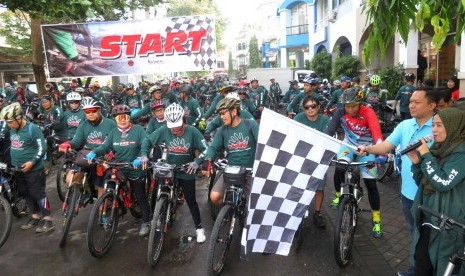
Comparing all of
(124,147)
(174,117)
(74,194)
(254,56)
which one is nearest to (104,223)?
(74,194)

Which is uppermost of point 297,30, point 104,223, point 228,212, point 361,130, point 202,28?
point 297,30

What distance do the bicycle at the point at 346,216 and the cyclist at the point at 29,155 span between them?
4.44 m

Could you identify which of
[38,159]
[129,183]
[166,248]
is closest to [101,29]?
[38,159]

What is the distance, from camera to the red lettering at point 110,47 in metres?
8.84

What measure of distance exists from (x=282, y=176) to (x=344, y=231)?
45.2 inches

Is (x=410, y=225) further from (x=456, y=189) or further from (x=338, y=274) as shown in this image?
(x=456, y=189)

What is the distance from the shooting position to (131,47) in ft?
28.8

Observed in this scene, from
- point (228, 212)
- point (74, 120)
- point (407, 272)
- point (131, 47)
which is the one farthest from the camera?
point (131, 47)

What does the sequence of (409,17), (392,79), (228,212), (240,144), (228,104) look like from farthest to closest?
(392,79), (240,144), (228,104), (228,212), (409,17)

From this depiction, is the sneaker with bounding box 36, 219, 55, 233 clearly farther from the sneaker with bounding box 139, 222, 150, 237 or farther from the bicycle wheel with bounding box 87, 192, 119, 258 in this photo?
the sneaker with bounding box 139, 222, 150, 237

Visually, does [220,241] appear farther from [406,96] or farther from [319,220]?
[406,96]

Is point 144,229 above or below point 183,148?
below

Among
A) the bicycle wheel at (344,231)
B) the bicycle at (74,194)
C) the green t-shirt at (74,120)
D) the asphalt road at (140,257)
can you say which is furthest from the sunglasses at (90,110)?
the bicycle wheel at (344,231)

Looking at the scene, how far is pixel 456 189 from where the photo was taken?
2701 mm
